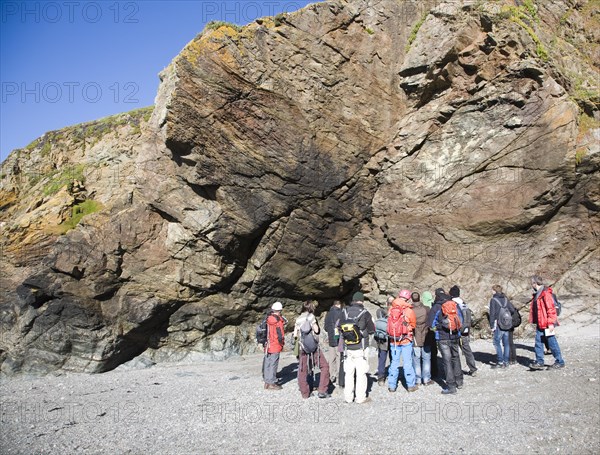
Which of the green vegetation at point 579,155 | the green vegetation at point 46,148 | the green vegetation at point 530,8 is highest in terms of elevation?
the green vegetation at point 530,8

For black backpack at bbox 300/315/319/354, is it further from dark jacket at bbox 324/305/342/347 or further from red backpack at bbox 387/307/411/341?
red backpack at bbox 387/307/411/341

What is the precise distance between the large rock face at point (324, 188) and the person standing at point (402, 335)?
6.66 m

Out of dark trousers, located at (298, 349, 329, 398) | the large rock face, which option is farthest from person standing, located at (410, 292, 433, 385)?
the large rock face

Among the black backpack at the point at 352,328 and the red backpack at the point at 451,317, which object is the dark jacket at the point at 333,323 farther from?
the red backpack at the point at 451,317

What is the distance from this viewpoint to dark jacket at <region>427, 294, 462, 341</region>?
9.95 metres

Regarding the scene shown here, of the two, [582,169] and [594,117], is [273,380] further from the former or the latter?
[594,117]

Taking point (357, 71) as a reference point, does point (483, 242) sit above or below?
below

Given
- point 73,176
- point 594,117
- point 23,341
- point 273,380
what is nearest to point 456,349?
point 273,380

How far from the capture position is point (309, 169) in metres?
16.5

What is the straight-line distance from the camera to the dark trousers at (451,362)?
9.74 metres

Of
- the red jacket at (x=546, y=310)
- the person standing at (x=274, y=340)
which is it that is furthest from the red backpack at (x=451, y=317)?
the person standing at (x=274, y=340)

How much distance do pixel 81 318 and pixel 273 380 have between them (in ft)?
28.8

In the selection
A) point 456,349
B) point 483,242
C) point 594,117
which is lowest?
point 456,349

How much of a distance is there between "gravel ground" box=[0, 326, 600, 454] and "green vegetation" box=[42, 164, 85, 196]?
29.7 feet
